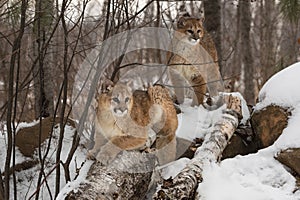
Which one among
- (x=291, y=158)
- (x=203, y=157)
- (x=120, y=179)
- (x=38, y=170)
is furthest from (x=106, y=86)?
(x=291, y=158)

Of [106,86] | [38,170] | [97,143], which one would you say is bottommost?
[38,170]

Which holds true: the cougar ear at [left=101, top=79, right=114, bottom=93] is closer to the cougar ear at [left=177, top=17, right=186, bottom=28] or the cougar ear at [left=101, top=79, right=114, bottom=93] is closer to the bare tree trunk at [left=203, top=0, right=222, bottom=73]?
the cougar ear at [left=177, top=17, right=186, bottom=28]

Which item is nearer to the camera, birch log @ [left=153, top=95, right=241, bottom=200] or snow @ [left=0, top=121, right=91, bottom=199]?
birch log @ [left=153, top=95, right=241, bottom=200]

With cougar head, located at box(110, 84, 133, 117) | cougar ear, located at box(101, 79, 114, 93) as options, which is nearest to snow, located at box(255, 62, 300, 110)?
cougar head, located at box(110, 84, 133, 117)

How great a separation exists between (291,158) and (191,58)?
1854 mm

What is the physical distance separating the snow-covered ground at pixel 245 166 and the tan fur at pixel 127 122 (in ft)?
0.84

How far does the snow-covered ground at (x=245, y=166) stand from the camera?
3.78 m

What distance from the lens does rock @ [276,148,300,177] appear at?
13.4 ft

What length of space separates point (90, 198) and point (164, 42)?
3.62 metres

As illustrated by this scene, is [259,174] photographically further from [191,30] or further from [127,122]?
[191,30]

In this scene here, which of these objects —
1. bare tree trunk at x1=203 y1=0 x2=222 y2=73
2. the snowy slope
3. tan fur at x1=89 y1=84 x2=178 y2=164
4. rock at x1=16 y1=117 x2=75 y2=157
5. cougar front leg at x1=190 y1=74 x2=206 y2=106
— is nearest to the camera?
the snowy slope

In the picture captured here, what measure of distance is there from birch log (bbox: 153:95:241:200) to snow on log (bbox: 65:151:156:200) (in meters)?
0.32

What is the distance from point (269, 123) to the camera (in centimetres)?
483

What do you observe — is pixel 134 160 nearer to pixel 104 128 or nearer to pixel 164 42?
pixel 104 128
